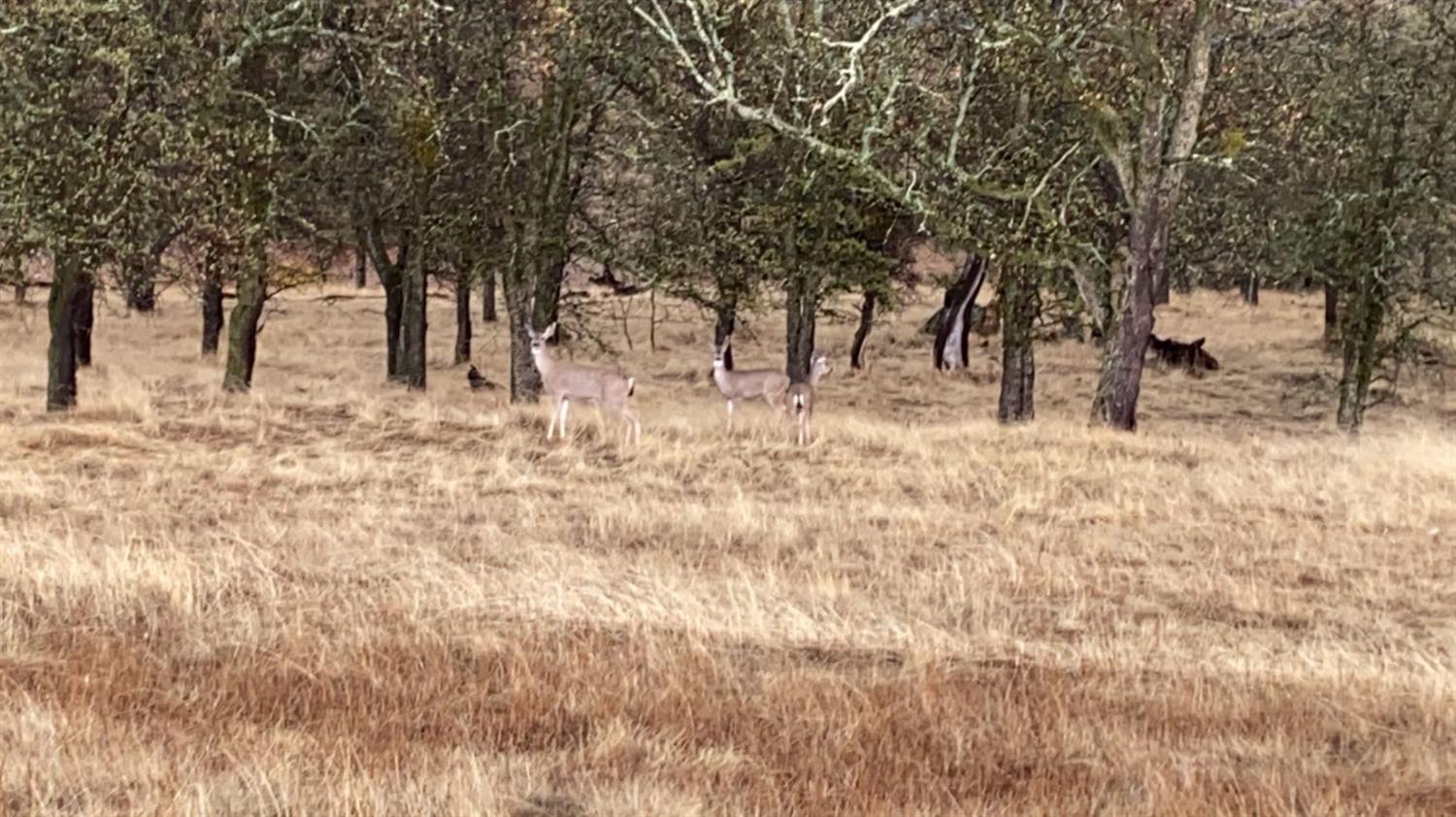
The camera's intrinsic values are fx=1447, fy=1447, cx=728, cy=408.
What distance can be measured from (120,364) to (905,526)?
25.2 m

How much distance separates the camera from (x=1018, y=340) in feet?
73.3

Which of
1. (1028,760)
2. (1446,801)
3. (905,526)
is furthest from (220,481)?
(1446,801)

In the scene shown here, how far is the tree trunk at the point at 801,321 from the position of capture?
934 inches

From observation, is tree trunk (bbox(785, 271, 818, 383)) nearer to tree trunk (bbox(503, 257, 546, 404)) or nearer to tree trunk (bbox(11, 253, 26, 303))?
tree trunk (bbox(503, 257, 546, 404))

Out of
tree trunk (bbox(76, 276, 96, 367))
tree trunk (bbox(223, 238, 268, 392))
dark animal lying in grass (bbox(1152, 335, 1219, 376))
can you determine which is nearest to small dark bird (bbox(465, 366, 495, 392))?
tree trunk (bbox(223, 238, 268, 392))

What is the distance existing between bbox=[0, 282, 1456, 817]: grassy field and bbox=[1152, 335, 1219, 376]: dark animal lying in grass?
65.6 feet

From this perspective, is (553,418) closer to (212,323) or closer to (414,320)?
(414,320)

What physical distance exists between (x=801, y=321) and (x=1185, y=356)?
695 inches

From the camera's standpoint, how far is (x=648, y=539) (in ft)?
36.9

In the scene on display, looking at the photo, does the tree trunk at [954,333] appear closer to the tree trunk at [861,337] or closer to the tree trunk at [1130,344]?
the tree trunk at [861,337]

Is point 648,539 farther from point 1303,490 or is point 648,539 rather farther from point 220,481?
point 1303,490

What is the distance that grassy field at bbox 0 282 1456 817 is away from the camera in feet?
17.9

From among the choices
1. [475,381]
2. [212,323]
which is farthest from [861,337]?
[212,323]

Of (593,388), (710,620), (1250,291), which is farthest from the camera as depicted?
(1250,291)
